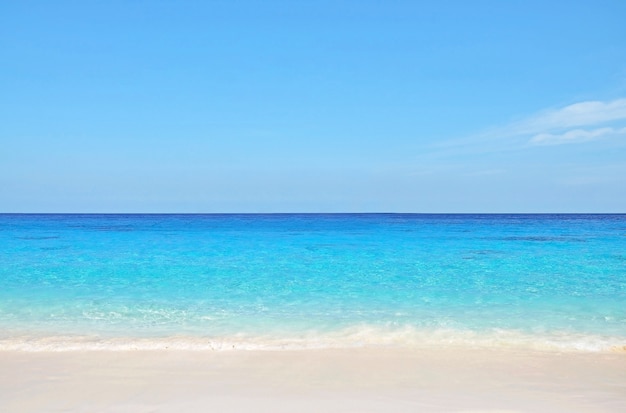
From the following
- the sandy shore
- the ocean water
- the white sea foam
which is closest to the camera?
the sandy shore

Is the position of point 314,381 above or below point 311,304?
above

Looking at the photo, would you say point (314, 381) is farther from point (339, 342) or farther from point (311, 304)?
point (311, 304)

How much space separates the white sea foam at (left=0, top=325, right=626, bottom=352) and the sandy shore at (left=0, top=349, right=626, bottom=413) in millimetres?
263

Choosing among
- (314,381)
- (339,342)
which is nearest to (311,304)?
(339,342)

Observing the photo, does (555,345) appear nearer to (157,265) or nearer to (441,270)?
(441,270)

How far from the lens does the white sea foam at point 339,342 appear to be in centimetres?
586

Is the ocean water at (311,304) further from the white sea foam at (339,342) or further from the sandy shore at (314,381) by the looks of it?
the sandy shore at (314,381)

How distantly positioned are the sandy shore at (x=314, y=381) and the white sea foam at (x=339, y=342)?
0.86 feet

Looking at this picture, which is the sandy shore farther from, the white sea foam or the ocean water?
the ocean water

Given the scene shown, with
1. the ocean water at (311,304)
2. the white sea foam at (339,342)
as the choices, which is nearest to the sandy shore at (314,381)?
the white sea foam at (339,342)

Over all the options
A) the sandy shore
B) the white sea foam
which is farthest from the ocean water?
the sandy shore

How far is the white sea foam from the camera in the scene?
586cm

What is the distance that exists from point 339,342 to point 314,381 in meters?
1.64

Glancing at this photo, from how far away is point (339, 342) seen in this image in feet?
20.2
